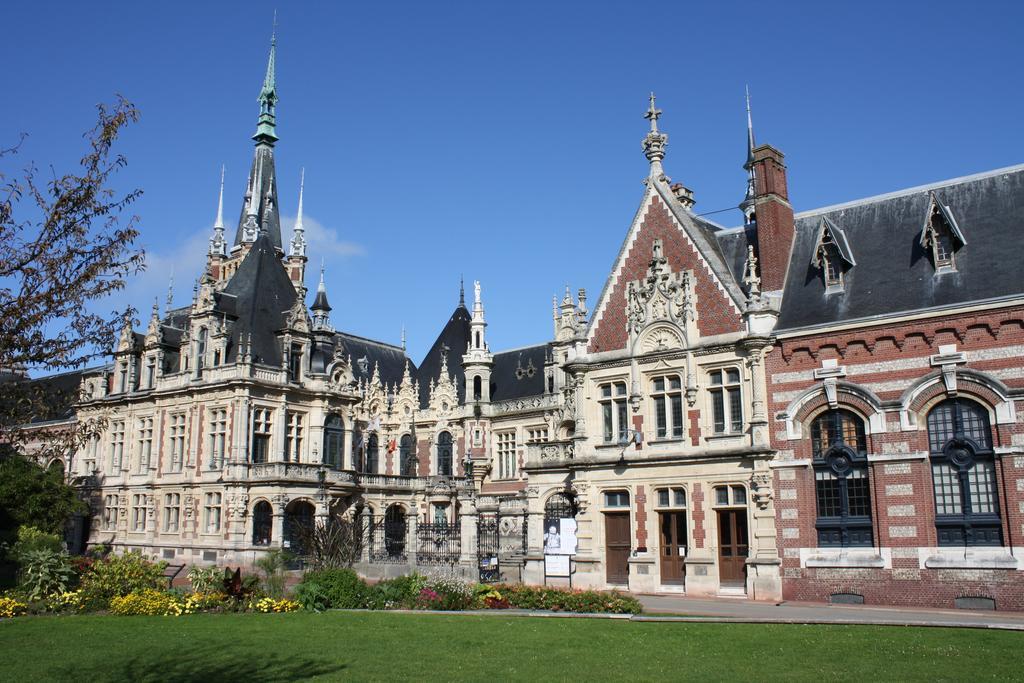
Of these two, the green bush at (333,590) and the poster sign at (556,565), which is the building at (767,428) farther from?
the green bush at (333,590)

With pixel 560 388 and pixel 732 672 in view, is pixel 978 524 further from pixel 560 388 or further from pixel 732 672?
pixel 560 388

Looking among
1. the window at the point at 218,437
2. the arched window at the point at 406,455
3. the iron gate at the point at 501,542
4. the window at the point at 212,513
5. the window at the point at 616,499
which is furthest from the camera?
the arched window at the point at 406,455

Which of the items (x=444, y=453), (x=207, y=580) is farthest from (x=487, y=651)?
(x=444, y=453)

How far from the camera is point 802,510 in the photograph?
26672 millimetres

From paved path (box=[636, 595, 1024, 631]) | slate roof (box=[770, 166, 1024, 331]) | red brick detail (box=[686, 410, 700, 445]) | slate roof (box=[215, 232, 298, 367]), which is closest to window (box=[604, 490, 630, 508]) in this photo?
red brick detail (box=[686, 410, 700, 445])

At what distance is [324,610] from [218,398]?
25.9 metres

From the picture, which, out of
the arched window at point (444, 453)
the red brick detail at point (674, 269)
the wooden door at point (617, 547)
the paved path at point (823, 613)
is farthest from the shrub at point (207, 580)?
the arched window at point (444, 453)

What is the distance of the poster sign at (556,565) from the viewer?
30625 millimetres

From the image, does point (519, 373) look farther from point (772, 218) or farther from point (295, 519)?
point (772, 218)

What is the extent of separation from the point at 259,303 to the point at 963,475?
37705 mm

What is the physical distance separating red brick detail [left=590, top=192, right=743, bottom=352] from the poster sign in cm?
765

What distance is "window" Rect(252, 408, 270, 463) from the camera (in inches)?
1831

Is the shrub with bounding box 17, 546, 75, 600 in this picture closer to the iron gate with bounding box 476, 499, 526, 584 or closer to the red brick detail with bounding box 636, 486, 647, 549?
the iron gate with bounding box 476, 499, 526, 584

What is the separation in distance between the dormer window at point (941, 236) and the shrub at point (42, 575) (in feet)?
88.1
